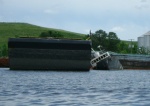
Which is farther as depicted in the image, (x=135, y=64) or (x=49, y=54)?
(x=135, y=64)

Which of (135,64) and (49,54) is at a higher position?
(49,54)

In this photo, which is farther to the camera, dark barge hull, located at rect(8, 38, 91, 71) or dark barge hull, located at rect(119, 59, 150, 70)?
dark barge hull, located at rect(119, 59, 150, 70)

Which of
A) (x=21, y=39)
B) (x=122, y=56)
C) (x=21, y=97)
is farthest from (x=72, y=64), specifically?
(x=21, y=97)

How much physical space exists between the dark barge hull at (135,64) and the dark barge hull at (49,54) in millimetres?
46221

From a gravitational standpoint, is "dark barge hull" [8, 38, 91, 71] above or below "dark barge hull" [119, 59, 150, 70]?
above

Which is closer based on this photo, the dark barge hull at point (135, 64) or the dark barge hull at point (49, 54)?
the dark barge hull at point (49, 54)

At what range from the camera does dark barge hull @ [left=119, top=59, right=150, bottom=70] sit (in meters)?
176

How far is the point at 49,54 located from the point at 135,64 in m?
56.7

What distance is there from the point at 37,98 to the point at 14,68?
298ft

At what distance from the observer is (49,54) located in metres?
130

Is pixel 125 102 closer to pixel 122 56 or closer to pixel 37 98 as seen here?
pixel 37 98

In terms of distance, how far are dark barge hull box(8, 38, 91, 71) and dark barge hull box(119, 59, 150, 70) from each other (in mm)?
46221

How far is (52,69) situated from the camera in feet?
438

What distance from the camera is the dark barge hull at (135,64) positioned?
175875 millimetres
